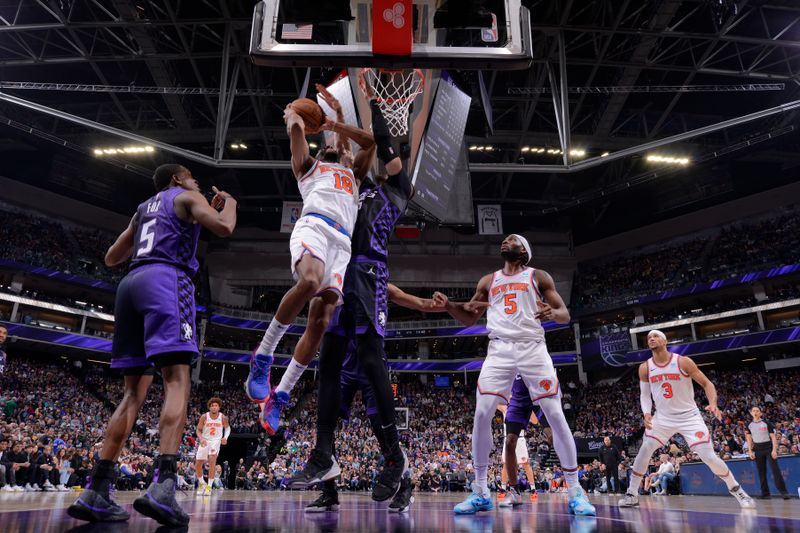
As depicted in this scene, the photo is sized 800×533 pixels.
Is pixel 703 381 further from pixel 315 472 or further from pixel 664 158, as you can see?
pixel 664 158

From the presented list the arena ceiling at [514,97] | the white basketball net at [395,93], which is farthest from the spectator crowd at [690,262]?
the white basketball net at [395,93]

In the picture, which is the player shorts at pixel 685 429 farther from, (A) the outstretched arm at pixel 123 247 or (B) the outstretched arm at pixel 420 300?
(A) the outstretched arm at pixel 123 247

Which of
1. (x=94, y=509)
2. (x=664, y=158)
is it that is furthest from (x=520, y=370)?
(x=664, y=158)

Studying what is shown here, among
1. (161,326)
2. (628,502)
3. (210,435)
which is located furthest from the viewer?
(210,435)

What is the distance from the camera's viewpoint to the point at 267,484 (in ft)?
61.1

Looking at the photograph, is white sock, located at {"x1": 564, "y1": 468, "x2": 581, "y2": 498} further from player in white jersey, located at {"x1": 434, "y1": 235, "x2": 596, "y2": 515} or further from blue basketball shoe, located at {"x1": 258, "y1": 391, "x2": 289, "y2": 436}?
blue basketball shoe, located at {"x1": 258, "y1": 391, "x2": 289, "y2": 436}

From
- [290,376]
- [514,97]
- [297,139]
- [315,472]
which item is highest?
[514,97]

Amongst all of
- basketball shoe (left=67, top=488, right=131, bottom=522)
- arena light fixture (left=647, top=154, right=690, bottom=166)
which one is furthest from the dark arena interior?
arena light fixture (left=647, top=154, right=690, bottom=166)

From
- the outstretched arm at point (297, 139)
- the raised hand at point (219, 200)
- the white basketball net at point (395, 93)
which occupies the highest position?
the white basketball net at point (395, 93)

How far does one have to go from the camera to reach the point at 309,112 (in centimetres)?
384

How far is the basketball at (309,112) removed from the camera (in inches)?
149

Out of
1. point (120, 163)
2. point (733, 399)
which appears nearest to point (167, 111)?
point (120, 163)

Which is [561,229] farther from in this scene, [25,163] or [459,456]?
[25,163]

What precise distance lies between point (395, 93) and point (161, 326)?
23.9 feet
